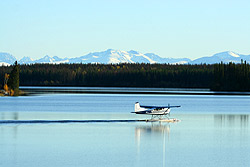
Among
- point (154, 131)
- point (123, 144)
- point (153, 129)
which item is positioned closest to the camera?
point (123, 144)

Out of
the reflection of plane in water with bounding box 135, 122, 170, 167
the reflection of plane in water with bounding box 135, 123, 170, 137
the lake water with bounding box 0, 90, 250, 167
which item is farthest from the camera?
the reflection of plane in water with bounding box 135, 123, 170, 137

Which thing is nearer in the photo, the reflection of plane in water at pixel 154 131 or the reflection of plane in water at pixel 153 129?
the reflection of plane in water at pixel 154 131

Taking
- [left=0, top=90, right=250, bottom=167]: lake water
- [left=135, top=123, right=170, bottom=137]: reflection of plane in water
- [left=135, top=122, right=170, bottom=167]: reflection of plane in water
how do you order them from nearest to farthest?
1. [left=0, top=90, right=250, bottom=167]: lake water
2. [left=135, top=122, right=170, bottom=167]: reflection of plane in water
3. [left=135, top=123, right=170, bottom=137]: reflection of plane in water

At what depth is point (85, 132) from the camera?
1394 inches

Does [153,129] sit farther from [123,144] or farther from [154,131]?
[123,144]

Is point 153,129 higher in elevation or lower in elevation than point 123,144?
higher

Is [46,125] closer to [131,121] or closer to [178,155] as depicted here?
[131,121]

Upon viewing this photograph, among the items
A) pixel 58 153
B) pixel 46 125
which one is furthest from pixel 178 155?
pixel 46 125

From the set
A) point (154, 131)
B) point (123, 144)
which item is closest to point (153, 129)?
point (154, 131)

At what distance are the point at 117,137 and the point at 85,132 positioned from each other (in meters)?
3.18

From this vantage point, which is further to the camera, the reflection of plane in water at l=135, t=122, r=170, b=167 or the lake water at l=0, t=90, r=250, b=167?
the reflection of plane in water at l=135, t=122, r=170, b=167

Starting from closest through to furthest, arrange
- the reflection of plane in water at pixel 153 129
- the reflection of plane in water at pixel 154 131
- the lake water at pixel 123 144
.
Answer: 1. the lake water at pixel 123 144
2. the reflection of plane in water at pixel 154 131
3. the reflection of plane in water at pixel 153 129

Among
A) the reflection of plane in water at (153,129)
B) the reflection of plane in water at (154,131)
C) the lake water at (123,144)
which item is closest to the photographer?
the lake water at (123,144)

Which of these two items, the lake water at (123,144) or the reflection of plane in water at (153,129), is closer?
the lake water at (123,144)
